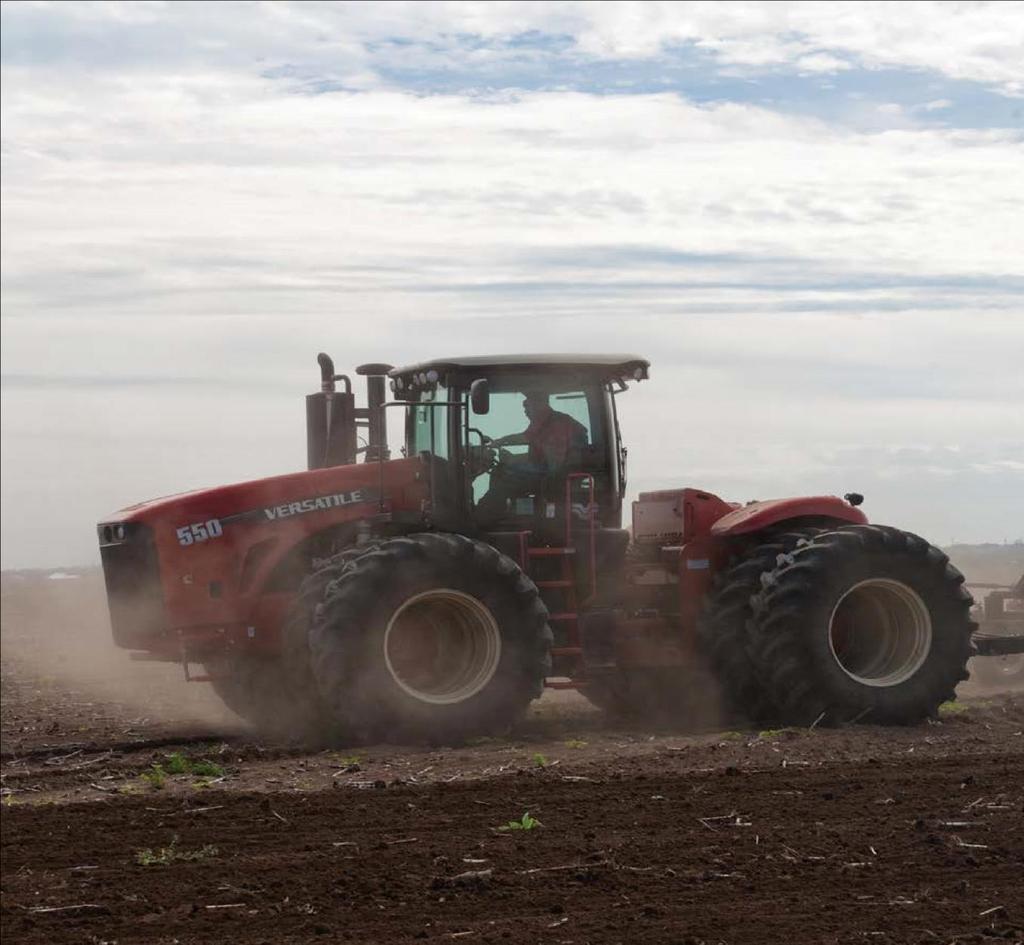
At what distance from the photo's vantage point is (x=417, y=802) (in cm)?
1030

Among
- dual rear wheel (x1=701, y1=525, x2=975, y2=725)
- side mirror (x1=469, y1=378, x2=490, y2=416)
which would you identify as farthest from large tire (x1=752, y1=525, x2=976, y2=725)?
side mirror (x1=469, y1=378, x2=490, y2=416)

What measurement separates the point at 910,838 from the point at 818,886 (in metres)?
1.13

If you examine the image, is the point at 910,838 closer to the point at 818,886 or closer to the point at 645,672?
the point at 818,886

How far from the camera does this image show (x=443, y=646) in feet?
46.3

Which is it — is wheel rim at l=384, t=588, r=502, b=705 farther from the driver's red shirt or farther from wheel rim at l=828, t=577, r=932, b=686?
wheel rim at l=828, t=577, r=932, b=686

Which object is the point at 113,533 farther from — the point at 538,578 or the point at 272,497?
the point at 538,578

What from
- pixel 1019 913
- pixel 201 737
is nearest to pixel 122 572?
pixel 201 737

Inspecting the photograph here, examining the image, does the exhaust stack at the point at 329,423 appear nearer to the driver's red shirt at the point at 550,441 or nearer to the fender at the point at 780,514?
the driver's red shirt at the point at 550,441

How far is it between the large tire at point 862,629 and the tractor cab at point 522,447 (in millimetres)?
1871

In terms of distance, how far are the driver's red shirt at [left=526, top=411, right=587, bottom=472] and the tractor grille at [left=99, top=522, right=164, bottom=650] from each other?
11.3ft

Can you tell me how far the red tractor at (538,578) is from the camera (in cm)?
1395

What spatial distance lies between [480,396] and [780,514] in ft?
9.89

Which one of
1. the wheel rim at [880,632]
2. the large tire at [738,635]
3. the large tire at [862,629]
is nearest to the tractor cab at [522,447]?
the large tire at [738,635]

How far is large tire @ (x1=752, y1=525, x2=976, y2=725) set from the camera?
1409 centimetres
